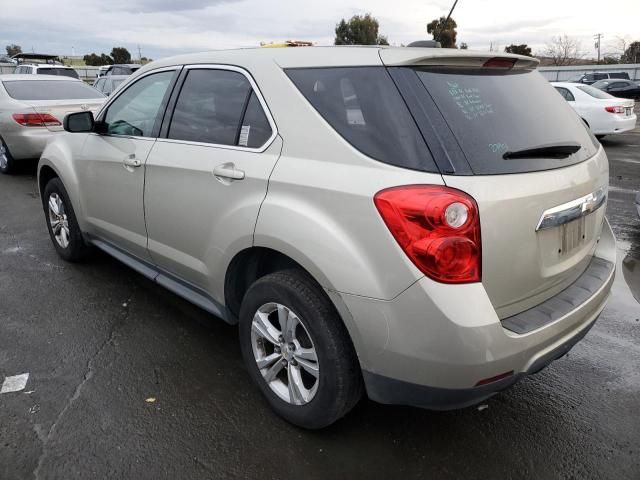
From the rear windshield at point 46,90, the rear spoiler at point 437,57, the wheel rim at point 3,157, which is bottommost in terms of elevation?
the wheel rim at point 3,157

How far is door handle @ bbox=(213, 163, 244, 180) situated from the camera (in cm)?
254

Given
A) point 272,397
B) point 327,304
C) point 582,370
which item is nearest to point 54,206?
point 272,397

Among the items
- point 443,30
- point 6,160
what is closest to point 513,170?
point 443,30

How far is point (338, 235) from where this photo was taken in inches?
82.3

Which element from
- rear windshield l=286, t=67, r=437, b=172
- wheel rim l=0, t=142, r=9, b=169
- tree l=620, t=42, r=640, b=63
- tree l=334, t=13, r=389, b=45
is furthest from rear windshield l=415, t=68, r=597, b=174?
tree l=620, t=42, r=640, b=63

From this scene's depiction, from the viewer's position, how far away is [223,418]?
2.62m

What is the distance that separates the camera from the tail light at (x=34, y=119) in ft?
25.5

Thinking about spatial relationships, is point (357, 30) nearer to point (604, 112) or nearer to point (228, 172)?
point (604, 112)

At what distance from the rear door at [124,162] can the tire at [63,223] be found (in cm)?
41

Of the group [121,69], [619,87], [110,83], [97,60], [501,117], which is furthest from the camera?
[97,60]

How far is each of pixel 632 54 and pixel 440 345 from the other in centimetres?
5547

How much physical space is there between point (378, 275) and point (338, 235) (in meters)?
0.23

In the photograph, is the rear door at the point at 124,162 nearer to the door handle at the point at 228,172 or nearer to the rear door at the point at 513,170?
the door handle at the point at 228,172

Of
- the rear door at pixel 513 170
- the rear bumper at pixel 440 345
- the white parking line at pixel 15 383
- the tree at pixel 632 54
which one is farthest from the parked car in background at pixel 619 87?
the tree at pixel 632 54
